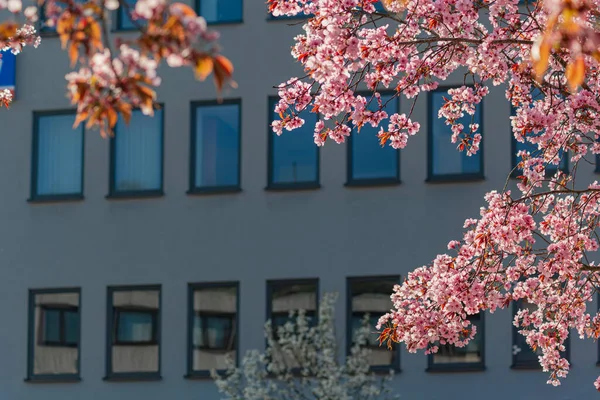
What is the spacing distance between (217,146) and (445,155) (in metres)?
3.80

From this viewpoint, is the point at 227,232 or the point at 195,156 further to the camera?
the point at 195,156

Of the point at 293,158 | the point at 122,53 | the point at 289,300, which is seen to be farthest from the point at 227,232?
the point at 122,53

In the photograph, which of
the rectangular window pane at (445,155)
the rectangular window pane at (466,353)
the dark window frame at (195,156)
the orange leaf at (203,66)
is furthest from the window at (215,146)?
the orange leaf at (203,66)

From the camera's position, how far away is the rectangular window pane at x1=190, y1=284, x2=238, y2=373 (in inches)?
950

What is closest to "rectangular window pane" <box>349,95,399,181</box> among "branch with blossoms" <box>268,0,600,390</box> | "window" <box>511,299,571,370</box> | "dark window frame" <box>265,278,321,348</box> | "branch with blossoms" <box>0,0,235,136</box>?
"dark window frame" <box>265,278,321,348</box>

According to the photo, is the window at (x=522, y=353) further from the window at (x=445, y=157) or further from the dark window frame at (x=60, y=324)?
the dark window frame at (x=60, y=324)

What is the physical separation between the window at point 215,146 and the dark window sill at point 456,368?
14.3 feet

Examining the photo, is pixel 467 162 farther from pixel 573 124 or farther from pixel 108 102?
pixel 108 102

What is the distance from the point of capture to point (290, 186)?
24.0 metres

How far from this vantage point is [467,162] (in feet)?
76.7

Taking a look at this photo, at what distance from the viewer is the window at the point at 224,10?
24484mm

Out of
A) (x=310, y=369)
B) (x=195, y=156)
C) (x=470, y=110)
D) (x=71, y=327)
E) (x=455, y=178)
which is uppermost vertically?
(x=195, y=156)

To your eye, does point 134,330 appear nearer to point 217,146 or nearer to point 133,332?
point 133,332

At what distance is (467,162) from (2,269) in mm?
8016
